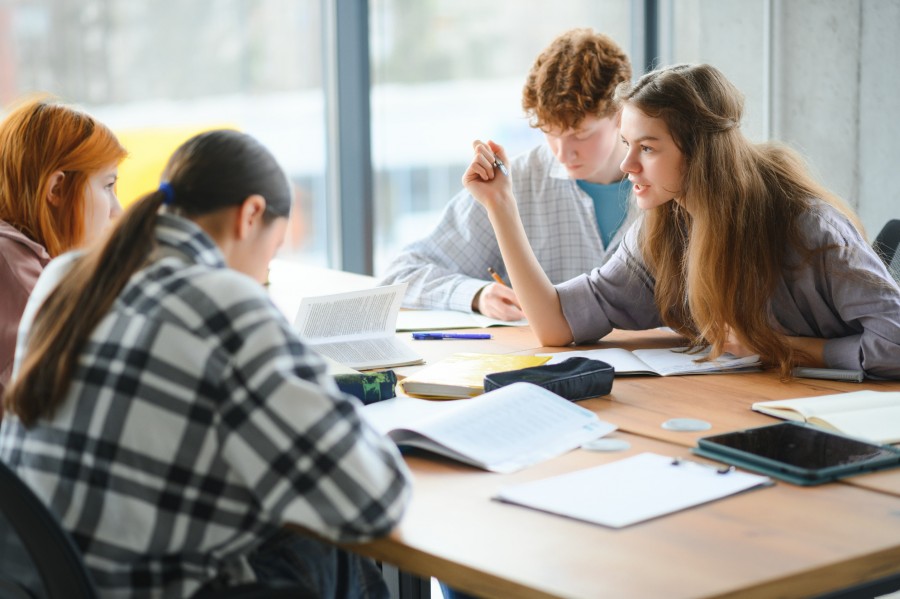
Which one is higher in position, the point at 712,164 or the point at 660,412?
the point at 712,164

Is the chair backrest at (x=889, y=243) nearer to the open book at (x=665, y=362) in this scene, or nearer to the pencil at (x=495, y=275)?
the open book at (x=665, y=362)

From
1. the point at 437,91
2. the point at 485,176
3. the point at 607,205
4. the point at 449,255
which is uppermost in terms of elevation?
the point at 437,91

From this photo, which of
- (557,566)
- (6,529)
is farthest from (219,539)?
(557,566)

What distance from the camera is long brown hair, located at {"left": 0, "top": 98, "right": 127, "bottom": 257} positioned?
5.92 ft

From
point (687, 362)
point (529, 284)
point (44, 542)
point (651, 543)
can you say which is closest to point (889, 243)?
point (687, 362)

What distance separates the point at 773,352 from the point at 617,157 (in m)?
0.98

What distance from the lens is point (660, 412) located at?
159cm

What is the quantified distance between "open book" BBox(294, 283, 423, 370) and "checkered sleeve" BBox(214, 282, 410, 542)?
863 millimetres

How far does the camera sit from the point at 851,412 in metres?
1.50

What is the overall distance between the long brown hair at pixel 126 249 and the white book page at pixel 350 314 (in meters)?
0.73

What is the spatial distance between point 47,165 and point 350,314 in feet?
2.02

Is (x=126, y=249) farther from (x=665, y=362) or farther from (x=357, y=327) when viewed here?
(x=665, y=362)

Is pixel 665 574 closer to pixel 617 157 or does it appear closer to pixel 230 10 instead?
pixel 617 157

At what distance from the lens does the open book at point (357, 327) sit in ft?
6.47
